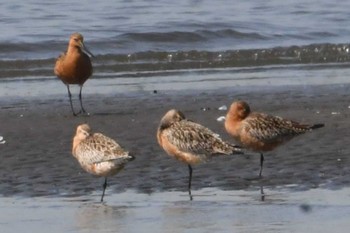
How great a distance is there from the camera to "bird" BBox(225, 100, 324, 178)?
409 inches

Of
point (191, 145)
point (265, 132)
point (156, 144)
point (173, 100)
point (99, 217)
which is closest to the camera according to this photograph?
point (99, 217)

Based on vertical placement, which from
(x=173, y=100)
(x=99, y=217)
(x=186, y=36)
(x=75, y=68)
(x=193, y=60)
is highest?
(x=99, y=217)

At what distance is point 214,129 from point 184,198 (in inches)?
126

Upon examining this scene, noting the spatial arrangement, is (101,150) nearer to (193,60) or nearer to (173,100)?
(173,100)

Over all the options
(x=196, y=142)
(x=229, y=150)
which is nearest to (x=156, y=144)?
(x=196, y=142)

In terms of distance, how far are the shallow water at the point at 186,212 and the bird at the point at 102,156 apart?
22cm

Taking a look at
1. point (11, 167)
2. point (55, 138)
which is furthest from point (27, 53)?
point (11, 167)

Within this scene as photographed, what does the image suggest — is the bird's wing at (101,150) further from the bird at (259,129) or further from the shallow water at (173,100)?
the bird at (259,129)

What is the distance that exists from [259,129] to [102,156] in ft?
5.31

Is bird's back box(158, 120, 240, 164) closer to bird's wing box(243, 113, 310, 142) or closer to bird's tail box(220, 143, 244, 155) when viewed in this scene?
bird's tail box(220, 143, 244, 155)

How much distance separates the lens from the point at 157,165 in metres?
10.6

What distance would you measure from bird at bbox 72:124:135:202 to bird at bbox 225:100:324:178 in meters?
1.30

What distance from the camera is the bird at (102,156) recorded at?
31.1 ft

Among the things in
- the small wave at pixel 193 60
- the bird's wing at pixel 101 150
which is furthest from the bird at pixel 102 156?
the small wave at pixel 193 60
